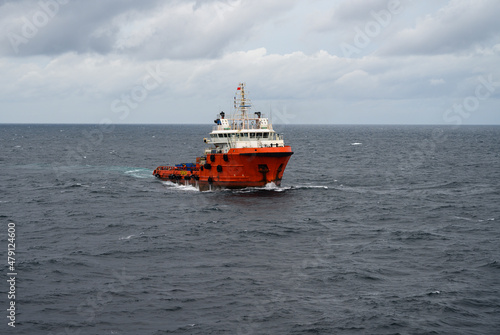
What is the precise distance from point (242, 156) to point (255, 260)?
79.6ft

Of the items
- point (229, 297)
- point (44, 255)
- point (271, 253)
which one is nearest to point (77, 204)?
point (44, 255)

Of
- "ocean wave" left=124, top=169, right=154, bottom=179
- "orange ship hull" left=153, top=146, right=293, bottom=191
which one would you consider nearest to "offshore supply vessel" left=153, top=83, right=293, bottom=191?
"orange ship hull" left=153, top=146, right=293, bottom=191

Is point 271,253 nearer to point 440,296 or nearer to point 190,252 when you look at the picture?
point 190,252

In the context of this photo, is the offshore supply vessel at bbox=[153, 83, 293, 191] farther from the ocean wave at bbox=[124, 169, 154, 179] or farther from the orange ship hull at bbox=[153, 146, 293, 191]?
the ocean wave at bbox=[124, 169, 154, 179]

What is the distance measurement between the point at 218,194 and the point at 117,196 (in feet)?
40.0

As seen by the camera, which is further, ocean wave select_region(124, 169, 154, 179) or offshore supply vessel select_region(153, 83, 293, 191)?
ocean wave select_region(124, 169, 154, 179)

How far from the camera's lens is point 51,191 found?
6297cm

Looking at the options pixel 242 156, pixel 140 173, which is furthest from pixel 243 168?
pixel 140 173

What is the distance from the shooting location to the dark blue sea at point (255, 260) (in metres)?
25.0

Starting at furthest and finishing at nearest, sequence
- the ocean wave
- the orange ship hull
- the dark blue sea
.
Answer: the ocean wave → the orange ship hull → the dark blue sea

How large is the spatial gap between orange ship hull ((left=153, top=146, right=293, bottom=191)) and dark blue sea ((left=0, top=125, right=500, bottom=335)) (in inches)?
61.5

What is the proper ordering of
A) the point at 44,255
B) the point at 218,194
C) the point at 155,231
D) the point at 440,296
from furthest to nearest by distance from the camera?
the point at 218,194, the point at 155,231, the point at 44,255, the point at 440,296

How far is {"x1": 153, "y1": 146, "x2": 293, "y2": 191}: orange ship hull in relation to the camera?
5647 cm

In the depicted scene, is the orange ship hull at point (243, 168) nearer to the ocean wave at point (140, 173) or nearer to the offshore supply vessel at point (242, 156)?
the offshore supply vessel at point (242, 156)
